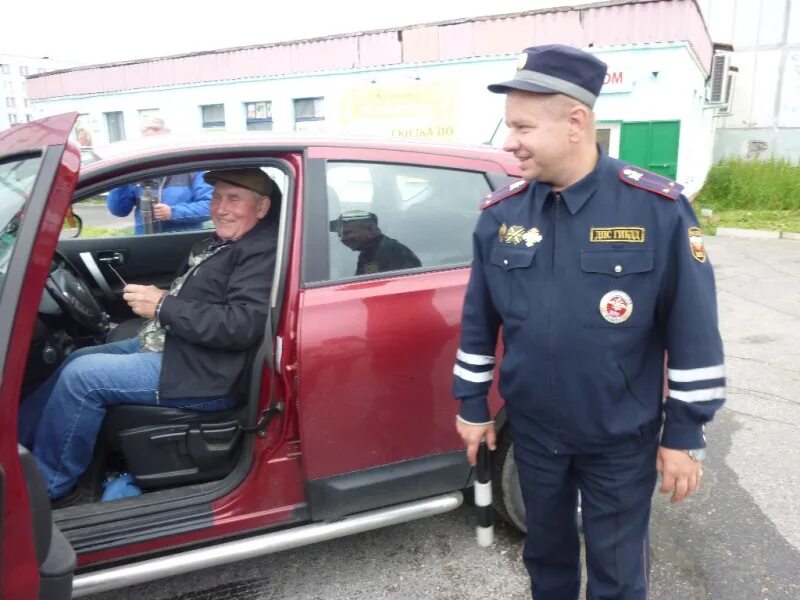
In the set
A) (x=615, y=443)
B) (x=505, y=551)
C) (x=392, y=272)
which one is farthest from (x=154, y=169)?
(x=505, y=551)

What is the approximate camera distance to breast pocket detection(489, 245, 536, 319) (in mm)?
1668

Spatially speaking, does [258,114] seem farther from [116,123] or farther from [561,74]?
[561,74]

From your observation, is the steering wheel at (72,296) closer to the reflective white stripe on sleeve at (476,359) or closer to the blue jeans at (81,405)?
the blue jeans at (81,405)

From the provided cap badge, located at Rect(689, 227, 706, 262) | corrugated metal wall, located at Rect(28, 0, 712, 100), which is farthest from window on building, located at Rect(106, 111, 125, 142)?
cap badge, located at Rect(689, 227, 706, 262)

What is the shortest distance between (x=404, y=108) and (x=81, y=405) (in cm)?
1290

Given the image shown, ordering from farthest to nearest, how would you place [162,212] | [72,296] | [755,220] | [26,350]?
[755,220], [162,212], [72,296], [26,350]

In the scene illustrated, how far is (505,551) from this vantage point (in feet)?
8.49

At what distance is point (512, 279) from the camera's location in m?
1.70

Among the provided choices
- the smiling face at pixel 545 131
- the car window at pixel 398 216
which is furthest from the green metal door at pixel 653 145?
the smiling face at pixel 545 131

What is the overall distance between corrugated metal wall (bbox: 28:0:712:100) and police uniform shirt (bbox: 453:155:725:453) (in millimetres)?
11405

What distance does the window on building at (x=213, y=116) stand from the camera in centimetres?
1688

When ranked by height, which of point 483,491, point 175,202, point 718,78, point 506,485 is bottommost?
point 506,485

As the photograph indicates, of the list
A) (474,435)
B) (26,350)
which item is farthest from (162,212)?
(474,435)

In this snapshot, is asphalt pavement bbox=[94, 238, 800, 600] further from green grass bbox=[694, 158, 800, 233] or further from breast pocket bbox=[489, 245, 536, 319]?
green grass bbox=[694, 158, 800, 233]
